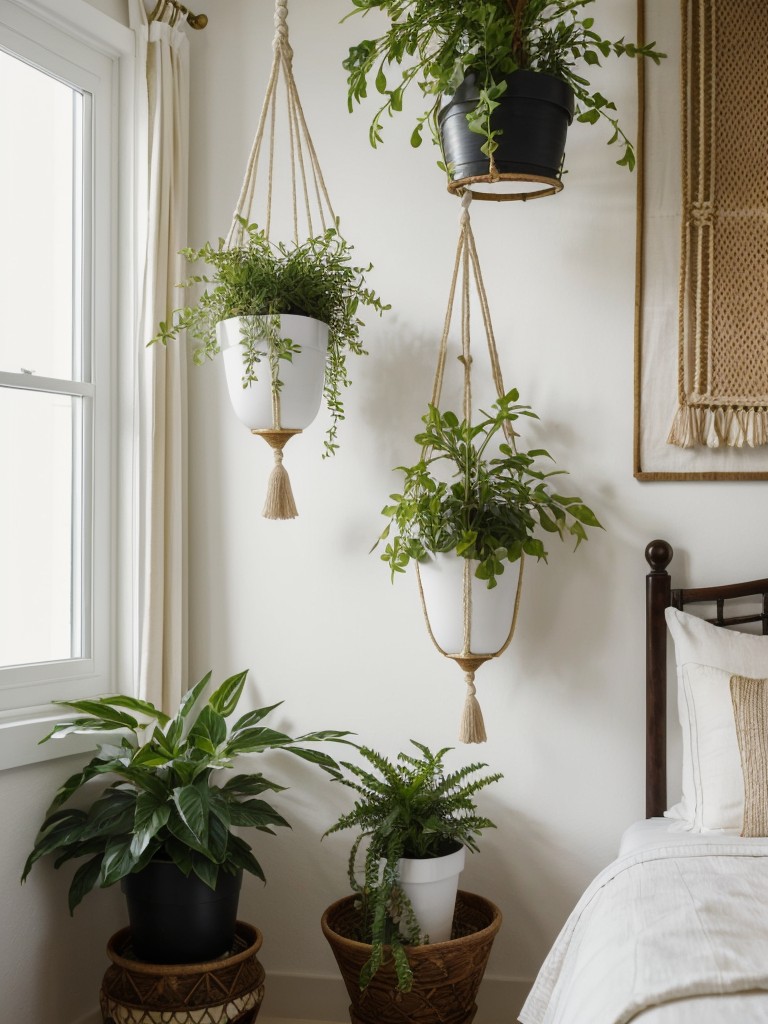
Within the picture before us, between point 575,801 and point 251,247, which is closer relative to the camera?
point 251,247

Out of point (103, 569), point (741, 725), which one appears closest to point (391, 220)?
point (103, 569)

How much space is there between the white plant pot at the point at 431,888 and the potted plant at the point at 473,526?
461 millimetres

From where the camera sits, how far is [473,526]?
208 cm

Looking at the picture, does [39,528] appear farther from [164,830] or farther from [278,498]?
[164,830]

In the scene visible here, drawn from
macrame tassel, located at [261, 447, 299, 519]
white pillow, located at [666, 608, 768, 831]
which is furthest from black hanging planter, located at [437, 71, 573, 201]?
white pillow, located at [666, 608, 768, 831]

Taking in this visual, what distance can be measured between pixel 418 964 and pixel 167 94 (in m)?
2.14

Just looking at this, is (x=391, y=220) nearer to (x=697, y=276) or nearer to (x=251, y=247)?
(x=251, y=247)

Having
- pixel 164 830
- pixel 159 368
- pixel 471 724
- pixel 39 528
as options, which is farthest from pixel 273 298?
pixel 164 830

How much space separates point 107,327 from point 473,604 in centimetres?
116

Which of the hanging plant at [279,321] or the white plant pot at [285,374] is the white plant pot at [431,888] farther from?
the white plant pot at [285,374]

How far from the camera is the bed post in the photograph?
2201mm

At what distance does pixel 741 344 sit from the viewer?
2.22m

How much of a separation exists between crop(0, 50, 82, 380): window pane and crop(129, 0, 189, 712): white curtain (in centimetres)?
16

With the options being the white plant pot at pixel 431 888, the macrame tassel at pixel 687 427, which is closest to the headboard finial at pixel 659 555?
the macrame tassel at pixel 687 427
